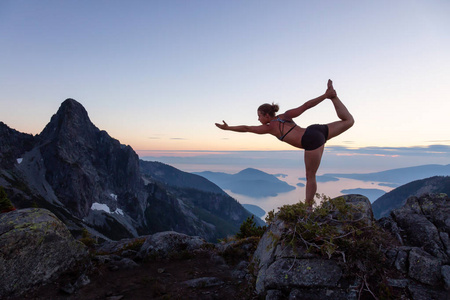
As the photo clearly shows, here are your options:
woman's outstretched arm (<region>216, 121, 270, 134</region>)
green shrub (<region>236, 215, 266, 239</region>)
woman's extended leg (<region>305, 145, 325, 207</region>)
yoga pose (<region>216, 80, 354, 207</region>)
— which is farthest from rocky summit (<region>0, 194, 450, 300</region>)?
woman's outstretched arm (<region>216, 121, 270, 134</region>)

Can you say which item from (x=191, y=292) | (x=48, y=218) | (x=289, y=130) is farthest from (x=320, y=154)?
(x=48, y=218)

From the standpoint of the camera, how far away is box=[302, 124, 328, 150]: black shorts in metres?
6.67

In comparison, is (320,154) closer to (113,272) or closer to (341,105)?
(341,105)

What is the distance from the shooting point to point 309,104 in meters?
6.92

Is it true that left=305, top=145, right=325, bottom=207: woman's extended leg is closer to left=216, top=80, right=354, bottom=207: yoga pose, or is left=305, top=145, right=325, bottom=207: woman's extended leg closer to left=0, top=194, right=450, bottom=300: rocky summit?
left=216, top=80, right=354, bottom=207: yoga pose

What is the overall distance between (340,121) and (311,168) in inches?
63.1

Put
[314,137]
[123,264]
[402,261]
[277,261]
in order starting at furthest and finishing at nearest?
[123,264]
[314,137]
[277,261]
[402,261]

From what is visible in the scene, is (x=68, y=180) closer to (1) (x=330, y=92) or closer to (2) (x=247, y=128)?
(2) (x=247, y=128)

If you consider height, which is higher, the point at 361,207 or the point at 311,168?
the point at 311,168

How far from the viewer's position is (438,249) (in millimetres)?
6305

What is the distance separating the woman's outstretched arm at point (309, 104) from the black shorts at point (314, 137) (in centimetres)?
59

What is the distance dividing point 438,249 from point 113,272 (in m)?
11.1

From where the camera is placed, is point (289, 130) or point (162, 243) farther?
point (162, 243)

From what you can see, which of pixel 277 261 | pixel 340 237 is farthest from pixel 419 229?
pixel 277 261
